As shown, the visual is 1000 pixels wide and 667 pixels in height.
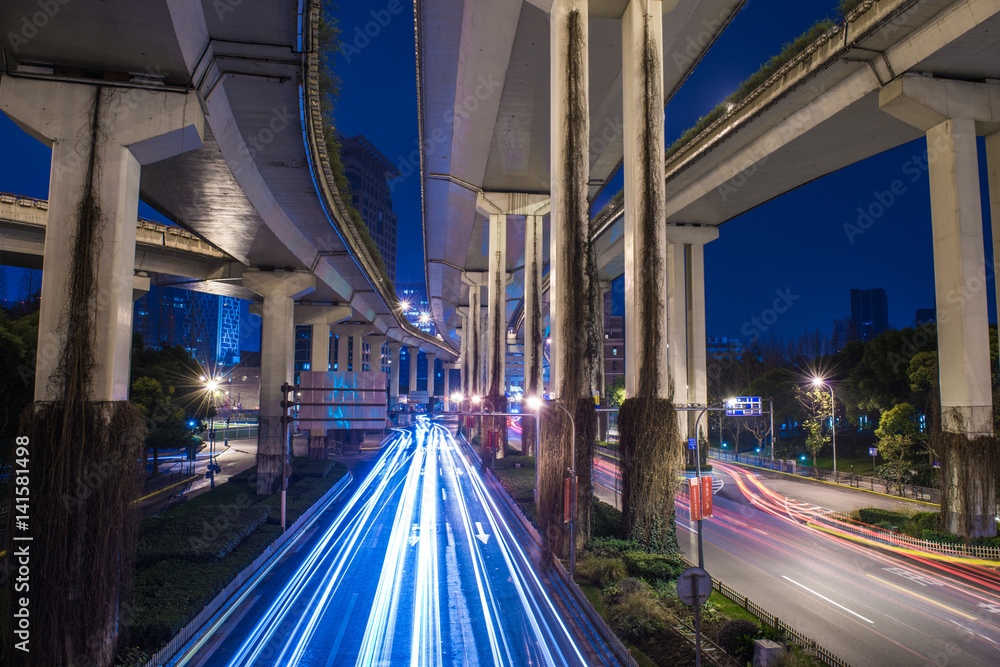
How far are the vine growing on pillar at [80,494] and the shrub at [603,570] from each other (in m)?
12.0

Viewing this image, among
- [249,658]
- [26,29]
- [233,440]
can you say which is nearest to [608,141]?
[26,29]

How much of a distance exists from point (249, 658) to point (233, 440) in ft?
210

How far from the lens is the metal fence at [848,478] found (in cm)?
3353

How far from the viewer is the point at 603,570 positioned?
669 inches

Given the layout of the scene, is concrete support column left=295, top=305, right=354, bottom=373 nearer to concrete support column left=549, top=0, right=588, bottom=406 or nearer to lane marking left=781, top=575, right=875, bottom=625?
concrete support column left=549, top=0, right=588, bottom=406

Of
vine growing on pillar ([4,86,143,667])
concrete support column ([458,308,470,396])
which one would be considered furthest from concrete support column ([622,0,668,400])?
concrete support column ([458,308,470,396])

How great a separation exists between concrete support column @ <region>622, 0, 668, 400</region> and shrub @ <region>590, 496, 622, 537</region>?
4.88 meters

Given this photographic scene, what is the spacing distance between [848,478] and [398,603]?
38047 millimetres

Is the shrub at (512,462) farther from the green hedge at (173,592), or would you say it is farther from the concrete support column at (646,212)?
the green hedge at (173,592)

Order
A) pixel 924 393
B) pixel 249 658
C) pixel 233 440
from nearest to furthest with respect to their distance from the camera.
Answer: pixel 249 658
pixel 924 393
pixel 233 440

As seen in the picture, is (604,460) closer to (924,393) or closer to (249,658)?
(924,393)

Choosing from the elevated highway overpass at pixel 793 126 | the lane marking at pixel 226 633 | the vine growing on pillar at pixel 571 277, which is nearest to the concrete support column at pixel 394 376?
the elevated highway overpass at pixel 793 126

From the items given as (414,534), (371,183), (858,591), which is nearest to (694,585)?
(858,591)

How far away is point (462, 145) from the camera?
35750 mm
